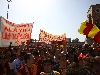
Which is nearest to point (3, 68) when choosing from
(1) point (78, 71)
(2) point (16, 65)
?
(2) point (16, 65)

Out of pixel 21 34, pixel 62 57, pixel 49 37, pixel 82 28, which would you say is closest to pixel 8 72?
pixel 62 57

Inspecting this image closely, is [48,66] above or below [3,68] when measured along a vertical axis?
above

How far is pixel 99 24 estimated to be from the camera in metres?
50.9

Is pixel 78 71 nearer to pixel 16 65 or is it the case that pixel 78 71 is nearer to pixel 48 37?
pixel 16 65

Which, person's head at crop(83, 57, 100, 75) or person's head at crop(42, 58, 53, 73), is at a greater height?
person's head at crop(83, 57, 100, 75)

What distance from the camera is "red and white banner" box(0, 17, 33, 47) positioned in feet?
35.2

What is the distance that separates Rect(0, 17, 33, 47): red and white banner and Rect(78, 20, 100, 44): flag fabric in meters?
4.28

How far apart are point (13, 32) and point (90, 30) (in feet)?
18.3

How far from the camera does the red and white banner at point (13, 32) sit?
10.7 meters

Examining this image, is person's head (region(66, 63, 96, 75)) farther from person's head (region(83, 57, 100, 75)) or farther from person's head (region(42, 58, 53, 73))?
person's head (region(42, 58, 53, 73))

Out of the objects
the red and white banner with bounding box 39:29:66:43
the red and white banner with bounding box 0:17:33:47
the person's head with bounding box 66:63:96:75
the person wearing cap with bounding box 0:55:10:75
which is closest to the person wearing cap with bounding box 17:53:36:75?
the person wearing cap with bounding box 0:55:10:75

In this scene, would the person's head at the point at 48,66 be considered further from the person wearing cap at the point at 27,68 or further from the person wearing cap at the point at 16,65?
the person wearing cap at the point at 16,65

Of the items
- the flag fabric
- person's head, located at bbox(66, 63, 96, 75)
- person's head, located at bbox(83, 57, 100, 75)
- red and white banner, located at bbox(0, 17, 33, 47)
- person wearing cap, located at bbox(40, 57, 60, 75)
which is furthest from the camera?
red and white banner, located at bbox(0, 17, 33, 47)

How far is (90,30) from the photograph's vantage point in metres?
7.18
